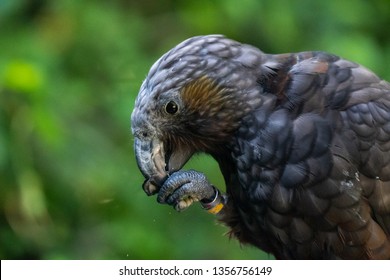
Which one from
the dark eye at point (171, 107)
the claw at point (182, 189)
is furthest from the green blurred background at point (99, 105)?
the dark eye at point (171, 107)

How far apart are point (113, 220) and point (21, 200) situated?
15.9 inches

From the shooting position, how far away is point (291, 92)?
2562 mm

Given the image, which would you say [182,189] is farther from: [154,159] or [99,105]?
[99,105]

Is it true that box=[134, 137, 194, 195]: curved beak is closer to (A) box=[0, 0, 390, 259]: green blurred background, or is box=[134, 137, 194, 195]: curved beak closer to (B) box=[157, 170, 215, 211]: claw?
(B) box=[157, 170, 215, 211]: claw

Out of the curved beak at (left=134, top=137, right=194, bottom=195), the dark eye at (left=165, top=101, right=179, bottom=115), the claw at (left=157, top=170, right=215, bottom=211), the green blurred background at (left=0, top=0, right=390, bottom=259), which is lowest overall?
the green blurred background at (left=0, top=0, right=390, bottom=259)

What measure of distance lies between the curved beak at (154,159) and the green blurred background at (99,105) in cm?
87

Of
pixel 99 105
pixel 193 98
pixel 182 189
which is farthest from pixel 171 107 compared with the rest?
pixel 99 105

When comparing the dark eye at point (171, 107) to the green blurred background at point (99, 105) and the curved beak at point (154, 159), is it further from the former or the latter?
the green blurred background at point (99, 105)

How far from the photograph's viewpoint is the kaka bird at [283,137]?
2.53m

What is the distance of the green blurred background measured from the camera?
3682 millimetres

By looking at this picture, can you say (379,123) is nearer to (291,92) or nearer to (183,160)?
(291,92)

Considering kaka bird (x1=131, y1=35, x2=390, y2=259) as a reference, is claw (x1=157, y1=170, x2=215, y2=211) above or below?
below

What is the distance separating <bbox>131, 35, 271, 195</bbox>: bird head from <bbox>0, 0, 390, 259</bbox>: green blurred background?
0.93 m

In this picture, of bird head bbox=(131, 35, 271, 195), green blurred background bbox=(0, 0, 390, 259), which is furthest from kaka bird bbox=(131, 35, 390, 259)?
green blurred background bbox=(0, 0, 390, 259)
